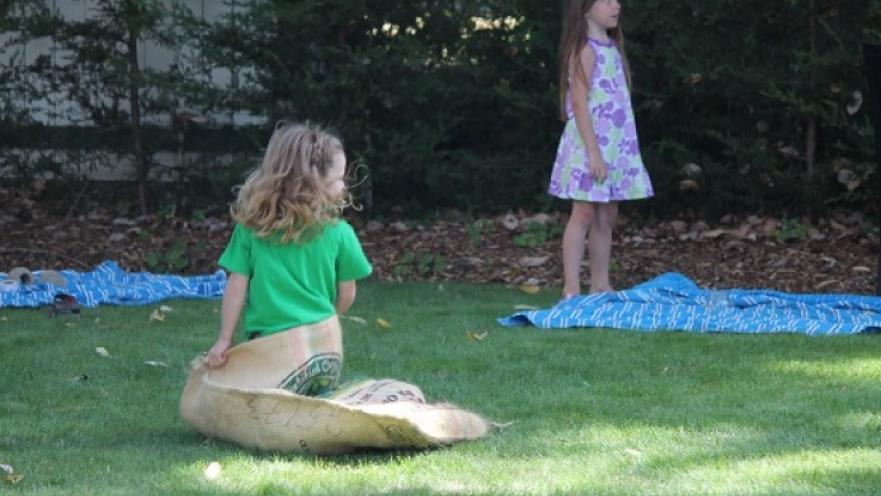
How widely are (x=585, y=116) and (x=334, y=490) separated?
13.3ft

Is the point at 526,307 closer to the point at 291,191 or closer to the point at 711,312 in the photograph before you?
the point at 711,312

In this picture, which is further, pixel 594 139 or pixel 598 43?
pixel 598 43

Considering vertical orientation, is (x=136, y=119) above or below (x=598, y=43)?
below

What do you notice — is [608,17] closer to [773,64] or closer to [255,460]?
[773,64]

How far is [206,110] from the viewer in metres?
9.80

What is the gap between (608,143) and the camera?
25.0ft

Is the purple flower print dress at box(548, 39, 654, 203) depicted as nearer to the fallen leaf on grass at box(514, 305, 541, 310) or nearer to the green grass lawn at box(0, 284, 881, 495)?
the fallen leaf on grass at box(514, 305, 541, 310)

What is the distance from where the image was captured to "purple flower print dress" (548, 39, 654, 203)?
24.8ft

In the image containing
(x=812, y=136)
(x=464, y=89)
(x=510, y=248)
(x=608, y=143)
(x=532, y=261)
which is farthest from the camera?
(x=464, y=89)

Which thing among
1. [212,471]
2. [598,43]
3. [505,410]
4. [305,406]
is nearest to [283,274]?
[305,406]

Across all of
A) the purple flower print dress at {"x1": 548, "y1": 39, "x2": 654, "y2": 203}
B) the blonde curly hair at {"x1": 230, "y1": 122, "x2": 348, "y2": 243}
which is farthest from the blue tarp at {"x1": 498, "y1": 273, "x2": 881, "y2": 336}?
the blonde curly hair at {"x1": 230, "y1": 122, "x2": 348, "y2": 243}

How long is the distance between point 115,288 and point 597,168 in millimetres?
2500

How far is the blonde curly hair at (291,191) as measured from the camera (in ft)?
14.5

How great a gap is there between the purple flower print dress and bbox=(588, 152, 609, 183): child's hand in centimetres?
7
